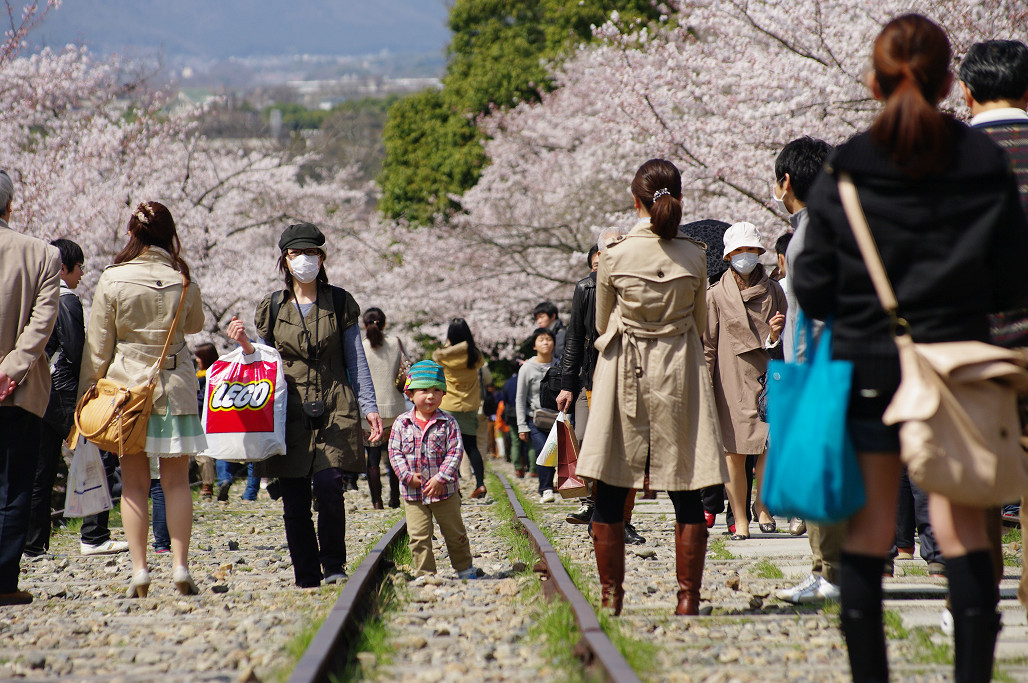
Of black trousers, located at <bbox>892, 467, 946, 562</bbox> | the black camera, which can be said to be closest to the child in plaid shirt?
the black camera

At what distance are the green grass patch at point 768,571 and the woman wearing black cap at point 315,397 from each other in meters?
2.32

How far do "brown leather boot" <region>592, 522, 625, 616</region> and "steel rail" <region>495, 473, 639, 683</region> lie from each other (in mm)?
138

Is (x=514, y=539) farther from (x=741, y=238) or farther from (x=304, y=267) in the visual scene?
(x=304, y=267)

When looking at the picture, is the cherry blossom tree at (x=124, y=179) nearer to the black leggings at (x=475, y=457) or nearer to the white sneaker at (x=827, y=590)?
the black leggings at (x=475, y=457)

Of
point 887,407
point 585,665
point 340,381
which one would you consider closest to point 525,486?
point 340,381

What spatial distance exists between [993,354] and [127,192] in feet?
58.7

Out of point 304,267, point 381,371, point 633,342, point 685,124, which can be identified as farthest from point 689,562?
point 685,124

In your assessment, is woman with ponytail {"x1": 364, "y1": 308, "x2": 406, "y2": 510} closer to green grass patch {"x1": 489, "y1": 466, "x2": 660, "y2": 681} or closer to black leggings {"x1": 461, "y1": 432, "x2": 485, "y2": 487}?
black leggings {"x1": 461, "y1": 432, "x2": 485, "y2": 487}

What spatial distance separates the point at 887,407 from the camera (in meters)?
2.81

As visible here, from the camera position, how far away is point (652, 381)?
15.1 feet

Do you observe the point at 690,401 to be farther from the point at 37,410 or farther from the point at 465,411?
the point at 465,411

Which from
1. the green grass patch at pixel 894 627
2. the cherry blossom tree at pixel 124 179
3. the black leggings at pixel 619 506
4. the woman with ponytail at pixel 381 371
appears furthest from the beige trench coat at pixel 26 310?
the cherry blossom tree at pixel 124 179

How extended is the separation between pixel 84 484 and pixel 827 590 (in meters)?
4.04

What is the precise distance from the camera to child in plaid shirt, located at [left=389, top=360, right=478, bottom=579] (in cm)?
614
